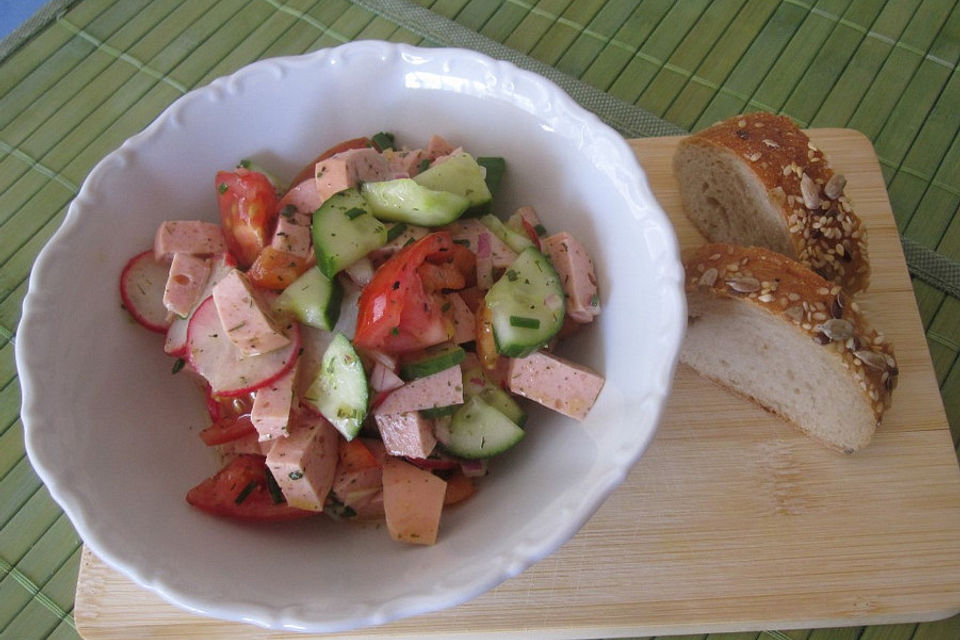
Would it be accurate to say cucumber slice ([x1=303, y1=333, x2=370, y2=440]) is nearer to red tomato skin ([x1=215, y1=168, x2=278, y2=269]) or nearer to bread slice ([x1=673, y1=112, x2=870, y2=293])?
red tomato skin ([x1=215, y1=168, x2=278, y2=269])

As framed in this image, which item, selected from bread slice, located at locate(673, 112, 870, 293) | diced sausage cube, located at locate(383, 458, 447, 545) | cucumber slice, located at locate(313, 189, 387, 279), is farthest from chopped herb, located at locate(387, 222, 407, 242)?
bread slice, located at locate(673, 112, 870, 293)

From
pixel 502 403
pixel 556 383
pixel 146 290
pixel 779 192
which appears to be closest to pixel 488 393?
pixel 502 403

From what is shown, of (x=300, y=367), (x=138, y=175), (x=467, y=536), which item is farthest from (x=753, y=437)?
(x=138, y=175)

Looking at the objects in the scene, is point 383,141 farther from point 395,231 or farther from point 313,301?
point 313,301

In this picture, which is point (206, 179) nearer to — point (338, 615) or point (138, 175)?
point (138, 175)

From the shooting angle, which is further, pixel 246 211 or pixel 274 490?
pixel 246 211

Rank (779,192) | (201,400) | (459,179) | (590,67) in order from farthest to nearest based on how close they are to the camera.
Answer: (590,67) → (779,192) → (201,400) → (459,179)

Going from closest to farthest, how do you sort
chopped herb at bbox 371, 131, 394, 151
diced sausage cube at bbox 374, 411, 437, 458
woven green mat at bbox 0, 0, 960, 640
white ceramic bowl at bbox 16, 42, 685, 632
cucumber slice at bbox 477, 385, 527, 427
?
white ceramic bowl at bbox 16, 42, 685, 632, diced sausage cube at bbox 374, 411, 437, 458, cucumber slice at bbox 477, 385, 527, 427, chopped herb at bbox 371, 131, 394, 151, woven green mat at bbox 0, 0, 960, 640
